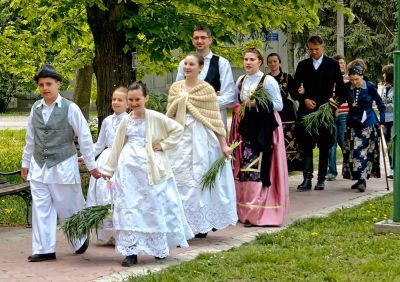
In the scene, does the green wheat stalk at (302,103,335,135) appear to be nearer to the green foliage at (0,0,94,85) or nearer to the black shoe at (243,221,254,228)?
the black shoe at (243,221,254,228)

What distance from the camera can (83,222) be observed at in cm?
770

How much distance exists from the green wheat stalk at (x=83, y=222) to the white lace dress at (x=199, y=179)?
114cm

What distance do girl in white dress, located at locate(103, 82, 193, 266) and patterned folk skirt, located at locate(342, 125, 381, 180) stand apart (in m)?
A: 5.48

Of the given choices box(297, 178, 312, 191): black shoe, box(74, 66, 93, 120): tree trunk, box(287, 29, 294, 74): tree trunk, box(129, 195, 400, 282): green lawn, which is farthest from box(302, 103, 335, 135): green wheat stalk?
box(287, 29, 294, 74): tree trunk

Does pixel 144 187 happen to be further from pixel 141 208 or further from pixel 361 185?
pixel 361 185

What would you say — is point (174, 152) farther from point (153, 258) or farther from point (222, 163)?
point (153, 258)

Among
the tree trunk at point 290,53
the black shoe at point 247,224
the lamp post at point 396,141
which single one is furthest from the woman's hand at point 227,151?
the tree trunk at point 290,53

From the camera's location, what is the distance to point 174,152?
8.87m

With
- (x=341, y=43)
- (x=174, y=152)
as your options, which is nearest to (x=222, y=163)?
(x=174, y=152)

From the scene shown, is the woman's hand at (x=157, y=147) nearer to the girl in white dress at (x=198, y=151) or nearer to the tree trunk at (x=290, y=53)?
the girl in white dress at (x=198, y=151)

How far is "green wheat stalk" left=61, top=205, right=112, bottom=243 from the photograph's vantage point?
766 centimetres

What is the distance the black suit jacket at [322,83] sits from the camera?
12.5m

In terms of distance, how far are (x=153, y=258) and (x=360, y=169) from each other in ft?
19.1

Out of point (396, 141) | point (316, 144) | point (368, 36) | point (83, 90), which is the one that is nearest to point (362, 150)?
point (316, 144)
